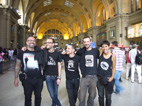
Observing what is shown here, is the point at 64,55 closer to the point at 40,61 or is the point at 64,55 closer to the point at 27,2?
the point at 40,61

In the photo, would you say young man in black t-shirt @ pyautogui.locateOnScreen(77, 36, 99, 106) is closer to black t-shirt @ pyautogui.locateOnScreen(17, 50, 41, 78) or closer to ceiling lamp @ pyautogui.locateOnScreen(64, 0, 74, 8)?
black t-shirt @ pyautogui.locateOnScreen(17, 50, 41, 78)

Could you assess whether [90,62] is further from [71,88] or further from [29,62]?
[29,62]

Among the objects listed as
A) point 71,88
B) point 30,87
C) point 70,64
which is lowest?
point 71,88

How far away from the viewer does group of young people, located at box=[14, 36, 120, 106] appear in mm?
2600

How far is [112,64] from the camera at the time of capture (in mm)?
2867

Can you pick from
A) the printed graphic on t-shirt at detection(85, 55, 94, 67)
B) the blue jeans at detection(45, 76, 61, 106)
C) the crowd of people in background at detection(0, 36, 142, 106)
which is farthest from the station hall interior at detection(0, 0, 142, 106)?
the printed graphic on t-shirt at detection(85, 55, 94, 67)

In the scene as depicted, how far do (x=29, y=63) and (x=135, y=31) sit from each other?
1459 cm

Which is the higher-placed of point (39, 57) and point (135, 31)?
point (135, 31)

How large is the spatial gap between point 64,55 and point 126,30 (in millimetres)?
15645

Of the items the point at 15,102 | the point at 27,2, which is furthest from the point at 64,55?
the point at 27,2

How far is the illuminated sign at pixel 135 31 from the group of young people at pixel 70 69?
1286 centimetres

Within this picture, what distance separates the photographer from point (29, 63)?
2598 mm

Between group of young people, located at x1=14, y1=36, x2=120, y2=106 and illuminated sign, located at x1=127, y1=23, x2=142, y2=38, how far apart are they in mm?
12860

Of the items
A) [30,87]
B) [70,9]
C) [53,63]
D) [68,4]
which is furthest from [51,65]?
[70,9]
